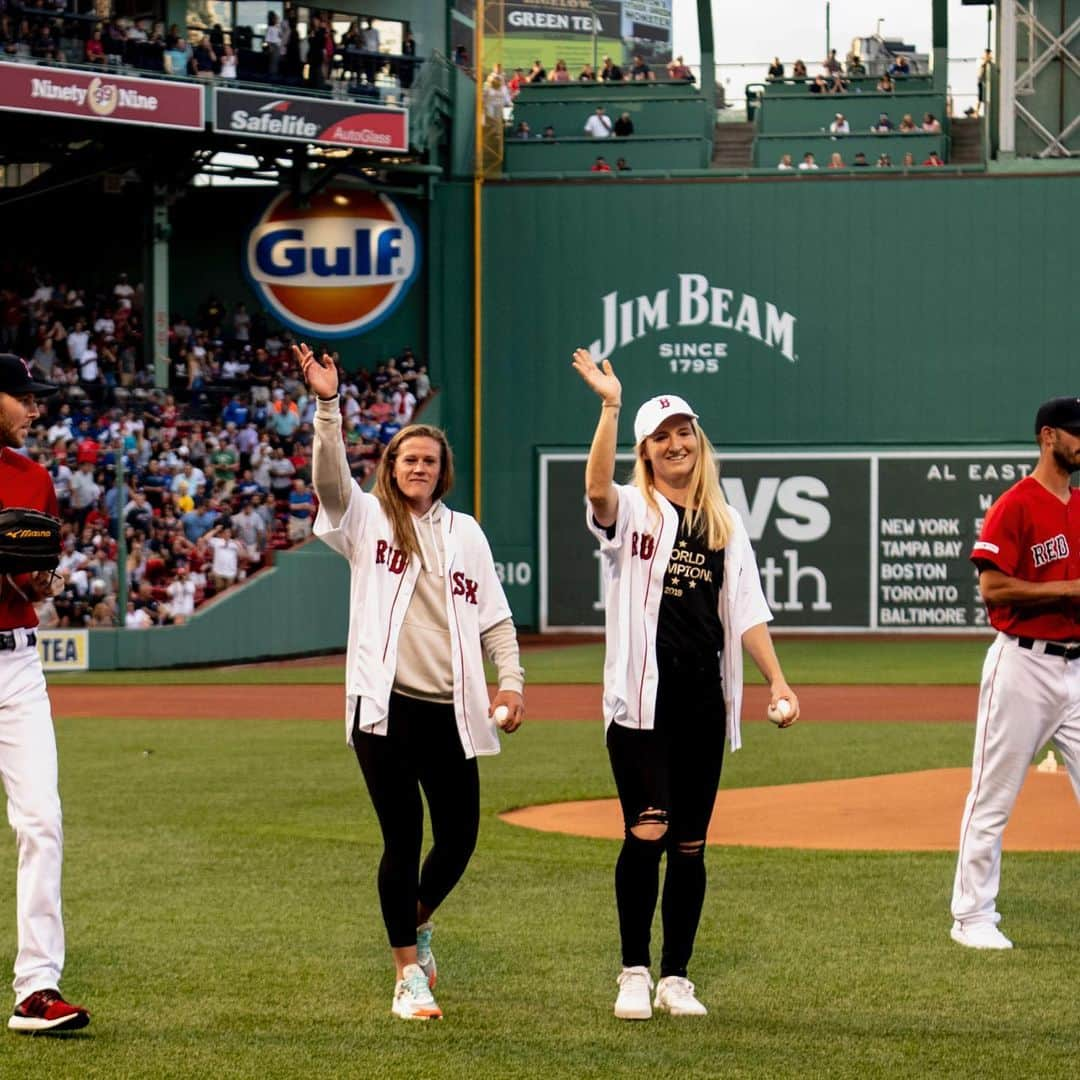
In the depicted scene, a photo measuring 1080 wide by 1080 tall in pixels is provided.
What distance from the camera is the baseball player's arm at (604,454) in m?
5.86

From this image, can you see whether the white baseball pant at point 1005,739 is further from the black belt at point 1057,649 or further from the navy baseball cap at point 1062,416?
the navy baseball cap at point 1062,416

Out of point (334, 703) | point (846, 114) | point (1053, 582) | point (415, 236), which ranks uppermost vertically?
point (846, 114)

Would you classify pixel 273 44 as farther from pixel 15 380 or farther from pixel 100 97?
pixel 15 380

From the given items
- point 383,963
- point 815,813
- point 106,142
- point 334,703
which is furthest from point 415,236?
point 383,963

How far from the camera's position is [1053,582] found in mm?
6922

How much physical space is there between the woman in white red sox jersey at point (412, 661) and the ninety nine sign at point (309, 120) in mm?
22248

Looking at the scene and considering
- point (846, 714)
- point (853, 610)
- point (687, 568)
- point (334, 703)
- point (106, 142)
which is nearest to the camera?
point (687, 568)

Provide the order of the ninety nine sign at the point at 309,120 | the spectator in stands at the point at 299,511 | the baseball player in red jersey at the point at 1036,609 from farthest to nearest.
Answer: the ninety nine sign at the point at 309,120
the spectator in stands at the point at 299,511
the baseball player in red jersey at the point at 1036,609

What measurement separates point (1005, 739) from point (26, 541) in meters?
3.78

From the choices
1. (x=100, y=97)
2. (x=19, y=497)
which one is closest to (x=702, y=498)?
(x=19, y=497)

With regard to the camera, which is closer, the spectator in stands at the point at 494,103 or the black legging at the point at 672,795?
the black legging at the point at 672,795

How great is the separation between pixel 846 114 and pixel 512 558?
396 inches

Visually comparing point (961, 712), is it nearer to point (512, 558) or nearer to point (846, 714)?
point (846, 714)

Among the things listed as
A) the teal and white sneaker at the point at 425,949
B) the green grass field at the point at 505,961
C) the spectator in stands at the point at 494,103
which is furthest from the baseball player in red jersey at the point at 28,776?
the spectator in stands at the point at 494,103
